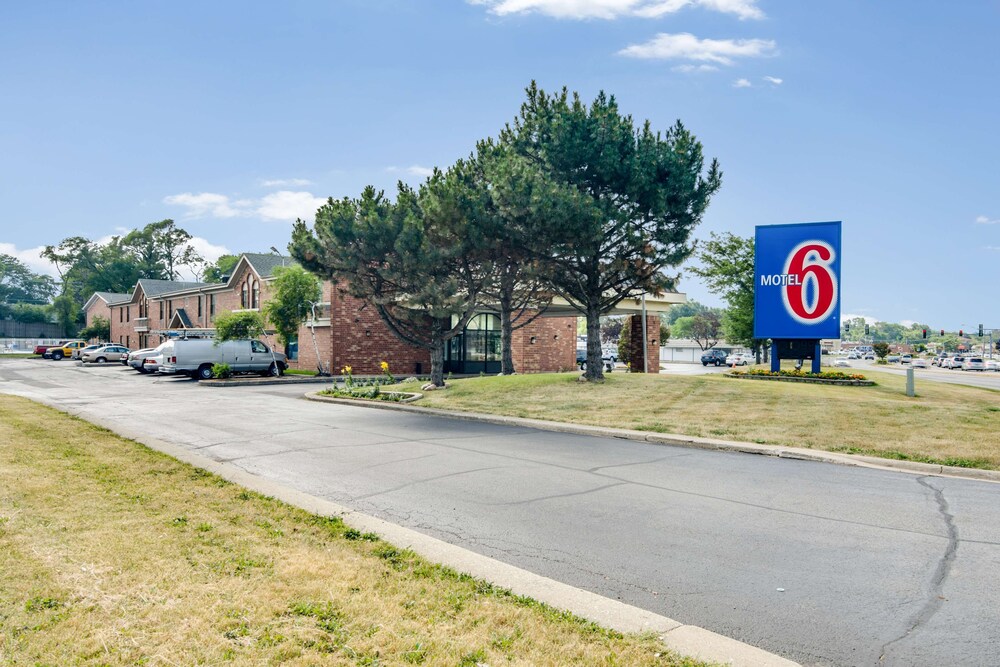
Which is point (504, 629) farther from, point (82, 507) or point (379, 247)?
point (379, 247)

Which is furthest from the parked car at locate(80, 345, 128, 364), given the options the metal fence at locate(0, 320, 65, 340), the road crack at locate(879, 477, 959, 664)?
the metal fence at locate(0, 320, 65, 340)

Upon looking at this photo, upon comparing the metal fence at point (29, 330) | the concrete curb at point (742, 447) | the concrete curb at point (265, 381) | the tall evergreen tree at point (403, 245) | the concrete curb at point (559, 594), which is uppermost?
the tall evergreen tree at point (403, 245)

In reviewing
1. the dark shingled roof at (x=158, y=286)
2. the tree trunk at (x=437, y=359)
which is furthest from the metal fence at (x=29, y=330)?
the tree trunk at (x=437, y=359)

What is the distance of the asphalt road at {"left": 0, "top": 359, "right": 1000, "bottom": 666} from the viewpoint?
450 cm

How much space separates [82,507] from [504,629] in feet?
15.8

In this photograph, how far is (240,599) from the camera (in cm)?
425

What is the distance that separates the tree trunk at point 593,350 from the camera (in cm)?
2188

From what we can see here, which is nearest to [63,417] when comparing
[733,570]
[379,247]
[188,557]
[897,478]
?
[379,247]

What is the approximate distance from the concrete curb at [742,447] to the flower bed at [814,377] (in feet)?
37.0

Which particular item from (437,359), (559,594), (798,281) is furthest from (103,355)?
(559,594)

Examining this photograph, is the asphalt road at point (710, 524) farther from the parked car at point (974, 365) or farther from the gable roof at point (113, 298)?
the parked car at point (974, 365)

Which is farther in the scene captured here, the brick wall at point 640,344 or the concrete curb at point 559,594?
the brick wall at point 640,344

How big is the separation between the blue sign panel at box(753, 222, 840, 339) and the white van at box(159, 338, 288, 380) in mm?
23572

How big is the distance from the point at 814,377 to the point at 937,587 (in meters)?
18.7
